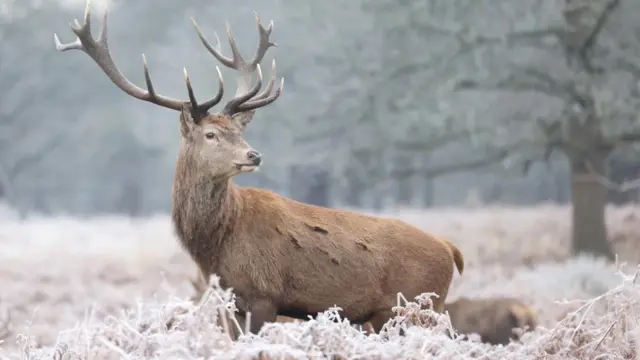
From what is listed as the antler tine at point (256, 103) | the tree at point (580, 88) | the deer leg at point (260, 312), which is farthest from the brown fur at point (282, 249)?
the tree at point (580, 88)

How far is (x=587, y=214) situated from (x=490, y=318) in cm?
476

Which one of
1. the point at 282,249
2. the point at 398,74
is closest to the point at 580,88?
the point at 398,74

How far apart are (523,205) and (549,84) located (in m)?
5.75

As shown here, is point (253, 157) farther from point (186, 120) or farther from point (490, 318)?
point (490, 318)

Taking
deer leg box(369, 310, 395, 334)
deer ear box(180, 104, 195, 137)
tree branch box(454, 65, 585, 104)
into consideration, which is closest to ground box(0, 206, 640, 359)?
deer leg box(369, 310, 395, 334)

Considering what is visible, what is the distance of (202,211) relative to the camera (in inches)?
153

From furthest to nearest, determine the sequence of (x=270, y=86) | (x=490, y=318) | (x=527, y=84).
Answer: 1. (x=527, y=84)
2. (x=490, y=318)
3. (x=270, y=86)

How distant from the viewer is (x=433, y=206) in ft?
52.8

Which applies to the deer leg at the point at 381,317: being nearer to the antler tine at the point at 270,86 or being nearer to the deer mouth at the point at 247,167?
the deer mouth at the point at 247,167

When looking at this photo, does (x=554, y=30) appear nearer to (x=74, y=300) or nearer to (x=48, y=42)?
(x=74, y=300)

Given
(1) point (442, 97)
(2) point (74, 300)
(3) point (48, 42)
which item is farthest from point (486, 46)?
(3) point (48, 42)

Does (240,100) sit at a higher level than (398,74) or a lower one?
lower

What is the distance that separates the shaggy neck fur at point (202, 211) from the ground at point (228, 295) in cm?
26

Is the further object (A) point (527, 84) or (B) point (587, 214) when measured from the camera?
(B) point (587, 214)
